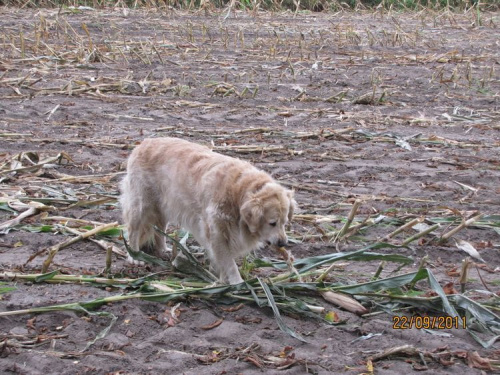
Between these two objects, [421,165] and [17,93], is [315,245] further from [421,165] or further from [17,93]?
[17,93]

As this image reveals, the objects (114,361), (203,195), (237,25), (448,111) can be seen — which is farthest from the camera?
(237,25)

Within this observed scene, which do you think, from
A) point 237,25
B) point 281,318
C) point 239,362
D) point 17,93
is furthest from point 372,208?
point 237,25

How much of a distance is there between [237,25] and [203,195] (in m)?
13.9

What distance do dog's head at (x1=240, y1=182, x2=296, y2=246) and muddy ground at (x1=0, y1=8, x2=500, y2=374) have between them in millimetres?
538

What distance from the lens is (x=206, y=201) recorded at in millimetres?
5363

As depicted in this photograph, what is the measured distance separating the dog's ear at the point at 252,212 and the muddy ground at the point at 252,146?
22.3 inches

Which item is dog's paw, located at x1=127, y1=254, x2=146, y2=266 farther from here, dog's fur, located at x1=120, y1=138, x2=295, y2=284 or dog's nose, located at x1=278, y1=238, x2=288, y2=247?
dog's nose, located at x1=278, y1=238, x2=288, y2=247

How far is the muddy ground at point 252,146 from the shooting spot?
4309 millimetres

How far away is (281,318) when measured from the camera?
4621mm
